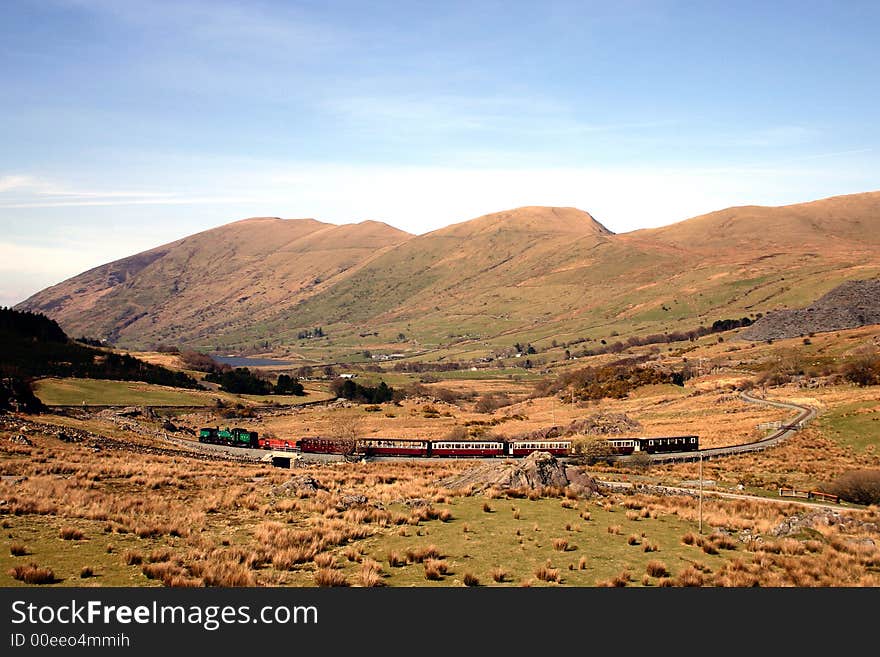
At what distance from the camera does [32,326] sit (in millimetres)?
148375

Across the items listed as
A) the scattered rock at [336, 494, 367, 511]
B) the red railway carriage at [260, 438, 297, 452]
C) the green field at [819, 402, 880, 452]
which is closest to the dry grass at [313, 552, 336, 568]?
the scattered rock at [336, 494, 367, 511]

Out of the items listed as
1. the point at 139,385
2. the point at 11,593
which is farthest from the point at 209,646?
the point at 139,385

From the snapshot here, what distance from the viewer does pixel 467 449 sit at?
67.5 m

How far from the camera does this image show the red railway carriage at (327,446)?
67500 mm

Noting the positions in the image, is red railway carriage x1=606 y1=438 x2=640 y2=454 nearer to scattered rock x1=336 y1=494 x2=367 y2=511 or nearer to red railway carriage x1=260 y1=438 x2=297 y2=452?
red railway carriage x1=260 y1=438 x2=297 y2=452

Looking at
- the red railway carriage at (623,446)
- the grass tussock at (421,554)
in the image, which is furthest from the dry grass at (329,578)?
the red railway carriage at (623,446)

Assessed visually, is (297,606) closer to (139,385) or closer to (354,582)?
(354,582)

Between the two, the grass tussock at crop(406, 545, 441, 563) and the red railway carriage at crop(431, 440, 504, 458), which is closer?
the grass tussock at crop(406, 545, 441, 563)

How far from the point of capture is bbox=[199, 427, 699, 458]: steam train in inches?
2494

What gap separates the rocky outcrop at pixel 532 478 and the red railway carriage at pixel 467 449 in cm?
3410

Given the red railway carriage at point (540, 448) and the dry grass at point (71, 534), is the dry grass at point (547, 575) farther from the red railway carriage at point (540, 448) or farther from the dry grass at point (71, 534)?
the red railway carriage at point (540, 448)

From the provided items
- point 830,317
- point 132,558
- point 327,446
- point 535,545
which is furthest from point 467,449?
point 830,317

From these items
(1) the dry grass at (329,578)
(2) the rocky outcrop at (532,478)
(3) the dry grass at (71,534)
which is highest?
(3) the dry grass at (71,534)

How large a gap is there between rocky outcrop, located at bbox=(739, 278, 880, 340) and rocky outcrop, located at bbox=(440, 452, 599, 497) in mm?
146819
